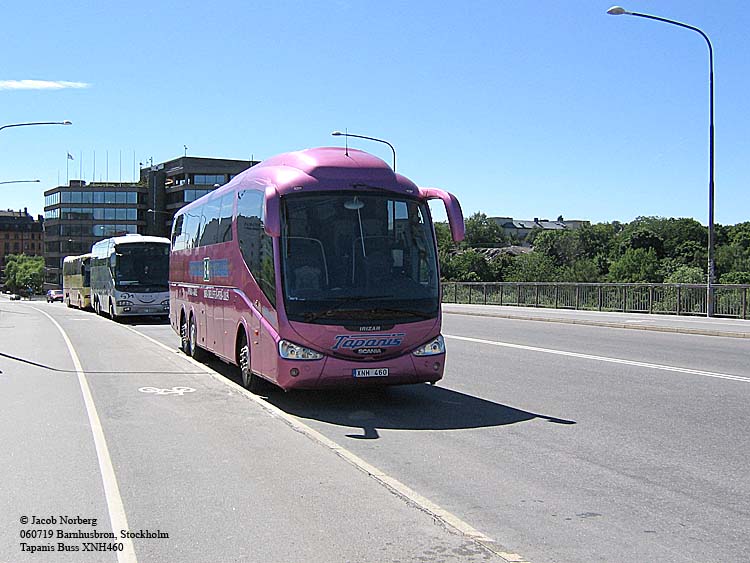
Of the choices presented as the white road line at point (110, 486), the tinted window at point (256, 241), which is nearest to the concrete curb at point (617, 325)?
the tinted window at point (256, 241)

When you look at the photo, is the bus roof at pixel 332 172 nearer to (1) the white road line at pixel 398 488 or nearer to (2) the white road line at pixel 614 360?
(1) the white road line at pixel 398 488

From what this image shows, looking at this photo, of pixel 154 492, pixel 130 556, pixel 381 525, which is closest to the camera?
pixel 130 556

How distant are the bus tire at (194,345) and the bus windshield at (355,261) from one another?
7.49m

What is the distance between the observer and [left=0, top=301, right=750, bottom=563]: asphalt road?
5.96 m

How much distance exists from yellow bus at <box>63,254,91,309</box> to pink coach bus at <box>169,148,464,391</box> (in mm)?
38855

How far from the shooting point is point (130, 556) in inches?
223

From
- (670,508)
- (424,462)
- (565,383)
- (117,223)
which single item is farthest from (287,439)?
(117,223)

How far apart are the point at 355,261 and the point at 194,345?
830 cm

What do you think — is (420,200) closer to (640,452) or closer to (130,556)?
(640,452)

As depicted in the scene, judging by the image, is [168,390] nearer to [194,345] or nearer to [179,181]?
[194,345]

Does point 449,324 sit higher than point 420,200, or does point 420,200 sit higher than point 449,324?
point 420,200

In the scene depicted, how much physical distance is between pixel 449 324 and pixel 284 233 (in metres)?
19.5

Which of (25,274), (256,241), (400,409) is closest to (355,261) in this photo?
(256,241)

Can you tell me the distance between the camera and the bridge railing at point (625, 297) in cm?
3142
